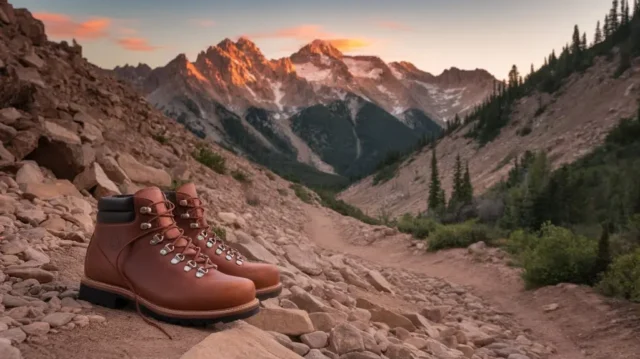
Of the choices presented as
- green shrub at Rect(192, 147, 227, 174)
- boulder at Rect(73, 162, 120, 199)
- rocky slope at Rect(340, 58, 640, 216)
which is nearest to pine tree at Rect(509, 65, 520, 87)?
rocky slope at Rect(340, 58, 640, 216)

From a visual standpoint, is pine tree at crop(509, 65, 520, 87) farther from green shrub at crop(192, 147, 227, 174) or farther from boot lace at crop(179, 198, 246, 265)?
boot lace at crop(179, 198, 246, 265)

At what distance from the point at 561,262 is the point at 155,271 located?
28.5 feet

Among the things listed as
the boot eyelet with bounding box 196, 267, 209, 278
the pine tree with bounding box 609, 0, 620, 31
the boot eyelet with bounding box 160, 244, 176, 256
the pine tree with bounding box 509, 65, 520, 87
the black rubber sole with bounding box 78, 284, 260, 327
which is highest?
the pine tree with bounding box 609, 0, 620, 31

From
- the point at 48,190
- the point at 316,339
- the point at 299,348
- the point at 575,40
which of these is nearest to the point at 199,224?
the point at 299,348

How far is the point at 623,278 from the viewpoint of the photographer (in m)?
7.87

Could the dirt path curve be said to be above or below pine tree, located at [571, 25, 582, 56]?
below

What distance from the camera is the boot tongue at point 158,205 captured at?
2938 millimetres

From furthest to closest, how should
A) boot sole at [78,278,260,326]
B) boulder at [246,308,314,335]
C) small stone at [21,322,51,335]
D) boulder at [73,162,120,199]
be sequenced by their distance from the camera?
1. boulder at [73,162,120,199]
2. boulder at [246,308,314,335]
3. boot sole at [78,278,260,326]
4. small stone at [21,322,51,335]

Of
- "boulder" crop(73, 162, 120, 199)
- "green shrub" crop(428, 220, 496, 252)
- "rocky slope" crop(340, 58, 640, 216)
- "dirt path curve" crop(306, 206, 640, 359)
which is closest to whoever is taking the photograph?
"dirt path curve" crop(306, 206, 640, 359)

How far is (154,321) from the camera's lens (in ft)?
9.05

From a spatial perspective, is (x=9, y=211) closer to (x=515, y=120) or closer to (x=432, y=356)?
(x=432, y=356)

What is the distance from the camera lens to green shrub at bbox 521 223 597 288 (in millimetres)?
Result: 9352

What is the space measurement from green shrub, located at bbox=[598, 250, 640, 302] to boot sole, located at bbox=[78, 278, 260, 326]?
6815 millimetres

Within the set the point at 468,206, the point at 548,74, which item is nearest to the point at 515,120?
the point at 548,74
